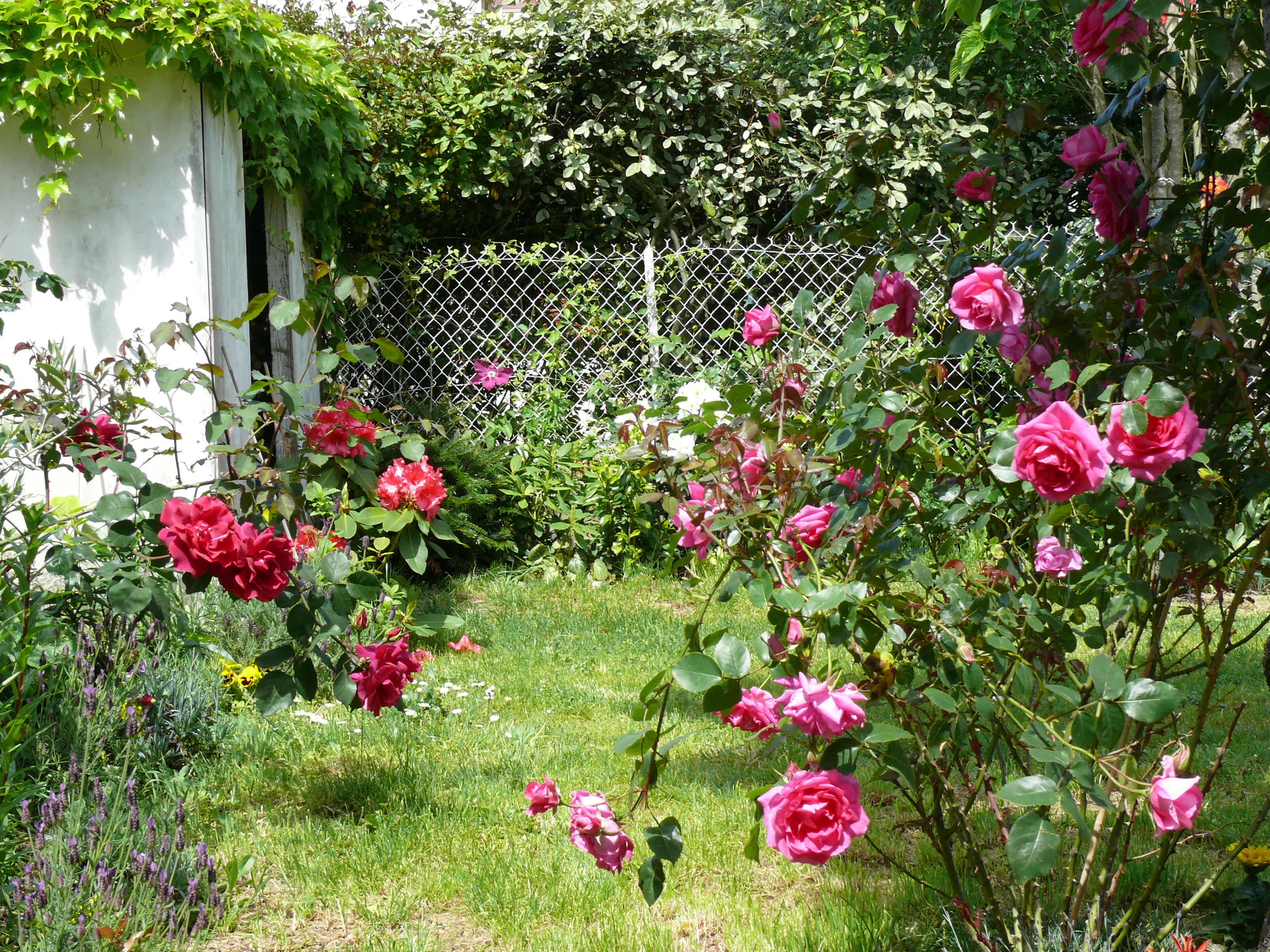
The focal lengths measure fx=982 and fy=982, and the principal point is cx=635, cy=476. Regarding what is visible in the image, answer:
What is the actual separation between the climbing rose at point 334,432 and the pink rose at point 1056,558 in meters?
1.24

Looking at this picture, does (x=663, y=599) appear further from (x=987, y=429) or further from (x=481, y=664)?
(x=987, y=429)

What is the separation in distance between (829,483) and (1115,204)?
2.03ft

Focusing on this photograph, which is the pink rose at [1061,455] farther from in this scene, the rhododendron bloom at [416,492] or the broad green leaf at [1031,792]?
the rhododendron bloom at [416,492]

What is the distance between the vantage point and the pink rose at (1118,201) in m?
1.50

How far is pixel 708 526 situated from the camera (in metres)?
1.47

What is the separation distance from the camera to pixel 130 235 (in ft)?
14.4

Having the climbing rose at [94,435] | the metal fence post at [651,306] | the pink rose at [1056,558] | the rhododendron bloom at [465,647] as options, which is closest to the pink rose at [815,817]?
the pink rose at [1056,558]

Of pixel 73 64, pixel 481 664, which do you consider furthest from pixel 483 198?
pixel 481 664

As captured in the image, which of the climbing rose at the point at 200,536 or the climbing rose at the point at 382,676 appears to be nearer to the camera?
the climbing rose at the point at 200,536

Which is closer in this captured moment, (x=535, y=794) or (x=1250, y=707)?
(x=535, y=794)

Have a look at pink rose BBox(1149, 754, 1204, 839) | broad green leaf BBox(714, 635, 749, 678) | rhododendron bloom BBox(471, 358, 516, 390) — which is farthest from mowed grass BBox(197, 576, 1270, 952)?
rhododendron bloom BBox(471, 358, 516, 390)

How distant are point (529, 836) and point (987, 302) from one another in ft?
5.44

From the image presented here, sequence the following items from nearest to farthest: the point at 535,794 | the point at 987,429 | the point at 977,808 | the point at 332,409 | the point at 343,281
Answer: the point at 535,794, the point at 343,281, the point at 332,409, the point at 987,429, the point at 977,808

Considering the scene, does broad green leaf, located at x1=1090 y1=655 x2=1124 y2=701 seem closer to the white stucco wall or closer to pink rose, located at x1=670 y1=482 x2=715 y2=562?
pink rose, located at x1=670 y1=482 x2=715 y2=562
